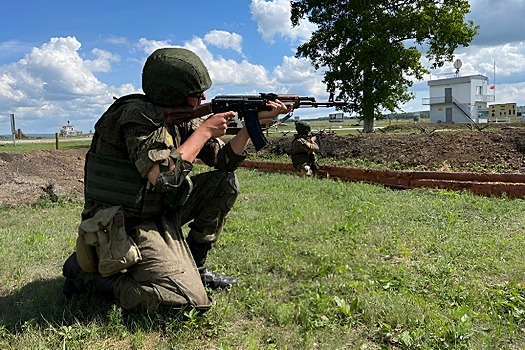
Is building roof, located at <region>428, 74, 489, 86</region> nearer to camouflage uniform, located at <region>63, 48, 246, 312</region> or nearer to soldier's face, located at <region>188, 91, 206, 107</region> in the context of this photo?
soldier's face, located at <region>188, 91, 206, 107</region>

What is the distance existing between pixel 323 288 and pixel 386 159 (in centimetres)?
741

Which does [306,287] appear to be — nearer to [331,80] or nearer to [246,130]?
[246,130]

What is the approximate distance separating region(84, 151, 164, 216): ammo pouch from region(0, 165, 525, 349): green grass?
678mm

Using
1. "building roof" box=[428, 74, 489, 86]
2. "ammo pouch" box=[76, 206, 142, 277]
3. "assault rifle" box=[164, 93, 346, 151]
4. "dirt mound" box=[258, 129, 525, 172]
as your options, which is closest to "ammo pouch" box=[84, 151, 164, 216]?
"ammo pouch" box=[76, 206, 142, 277]

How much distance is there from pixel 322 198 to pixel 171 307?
14.6 ft

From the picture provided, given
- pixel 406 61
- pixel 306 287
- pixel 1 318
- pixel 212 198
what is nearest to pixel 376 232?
pixel 306 287

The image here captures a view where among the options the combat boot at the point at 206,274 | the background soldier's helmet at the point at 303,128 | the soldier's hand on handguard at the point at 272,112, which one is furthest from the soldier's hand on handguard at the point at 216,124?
the background soldier's helmet at the point at 303,128

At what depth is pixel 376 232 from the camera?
4.71m

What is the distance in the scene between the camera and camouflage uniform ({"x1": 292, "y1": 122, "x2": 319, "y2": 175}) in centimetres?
985

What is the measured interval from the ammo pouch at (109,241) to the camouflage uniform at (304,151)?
23.8 ft

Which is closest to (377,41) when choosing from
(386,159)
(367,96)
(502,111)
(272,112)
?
(367,96)

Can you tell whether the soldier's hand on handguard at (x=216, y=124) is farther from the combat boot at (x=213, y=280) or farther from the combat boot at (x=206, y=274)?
the combat boot at (x=213, y=280)

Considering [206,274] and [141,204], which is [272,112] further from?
[206,274]

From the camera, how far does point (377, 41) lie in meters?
16.3
